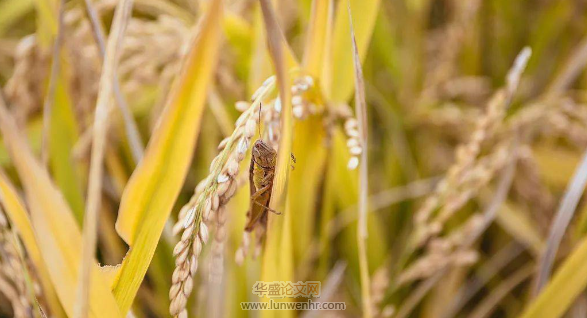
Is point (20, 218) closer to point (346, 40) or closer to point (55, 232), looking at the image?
point (55, 232)

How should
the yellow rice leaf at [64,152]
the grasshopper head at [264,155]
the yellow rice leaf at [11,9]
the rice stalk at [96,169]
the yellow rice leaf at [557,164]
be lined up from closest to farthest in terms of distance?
the rice stalk at [96,169] → the grasshopper head at [264,155] → the yellow rice leaf at [64,152] → the yellow rice leaf at [557,164] → the yellow rice leaf at [11,9]

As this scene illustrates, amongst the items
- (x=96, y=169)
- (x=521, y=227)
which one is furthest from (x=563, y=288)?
(x=96, y=169)

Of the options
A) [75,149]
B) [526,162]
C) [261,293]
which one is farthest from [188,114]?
[526,162]

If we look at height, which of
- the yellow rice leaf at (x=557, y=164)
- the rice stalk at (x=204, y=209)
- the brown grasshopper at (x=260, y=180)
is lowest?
the rice stalk at (x=204, y=209)

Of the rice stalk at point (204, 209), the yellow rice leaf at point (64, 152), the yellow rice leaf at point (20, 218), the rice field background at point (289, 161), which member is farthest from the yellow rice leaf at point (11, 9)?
the rice stalk at point (204, 209)

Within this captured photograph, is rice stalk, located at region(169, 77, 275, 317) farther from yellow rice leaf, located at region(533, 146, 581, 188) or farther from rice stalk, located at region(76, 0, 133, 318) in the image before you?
yellow rice leaf, located at region(533, 146, 581, 188)

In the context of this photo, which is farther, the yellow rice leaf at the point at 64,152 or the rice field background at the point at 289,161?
the yellow rice leaf at the point at 64,152

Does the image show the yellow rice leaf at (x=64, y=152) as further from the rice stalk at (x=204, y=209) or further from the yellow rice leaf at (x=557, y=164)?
the yellow rice leaf at (x=557, y=164)
